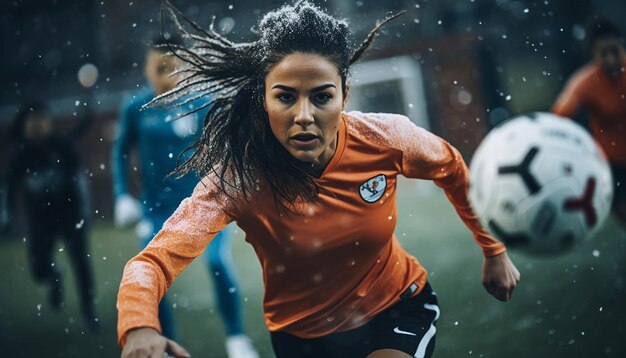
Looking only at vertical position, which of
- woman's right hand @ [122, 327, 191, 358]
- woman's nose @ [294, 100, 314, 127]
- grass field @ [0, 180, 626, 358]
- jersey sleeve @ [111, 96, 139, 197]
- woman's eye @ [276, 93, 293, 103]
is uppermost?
jersey sleeve @ [111, 96, 139, 197]

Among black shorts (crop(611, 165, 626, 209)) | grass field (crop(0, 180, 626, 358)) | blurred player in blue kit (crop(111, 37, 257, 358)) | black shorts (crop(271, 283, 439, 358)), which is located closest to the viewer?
black shorts (crop(271, 283, 439, 358))

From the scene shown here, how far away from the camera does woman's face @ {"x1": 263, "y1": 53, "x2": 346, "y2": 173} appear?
2.30 meters

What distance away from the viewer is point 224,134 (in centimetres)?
252

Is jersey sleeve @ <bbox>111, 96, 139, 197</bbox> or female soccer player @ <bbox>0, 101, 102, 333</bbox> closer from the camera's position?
jersey sleeve @ <bbox>111, 96, 139, 197</bbox>

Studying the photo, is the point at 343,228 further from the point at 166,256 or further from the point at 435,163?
the point at 166,256

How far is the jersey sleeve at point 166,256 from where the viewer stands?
6.24 feet

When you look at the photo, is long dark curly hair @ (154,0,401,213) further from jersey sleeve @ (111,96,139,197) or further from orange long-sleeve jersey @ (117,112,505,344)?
jersey sleeve @ (111,96,139,197)

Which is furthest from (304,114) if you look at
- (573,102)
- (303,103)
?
(573,102)

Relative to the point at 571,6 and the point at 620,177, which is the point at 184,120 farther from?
the point at 571,6

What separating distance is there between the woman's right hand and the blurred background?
7.60 feet

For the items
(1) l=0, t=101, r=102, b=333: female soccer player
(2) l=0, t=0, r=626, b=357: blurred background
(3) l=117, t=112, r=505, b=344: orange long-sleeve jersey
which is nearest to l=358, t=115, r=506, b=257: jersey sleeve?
(3) l=117, t=112, r=505, b=344: orange long-sleeve jersey

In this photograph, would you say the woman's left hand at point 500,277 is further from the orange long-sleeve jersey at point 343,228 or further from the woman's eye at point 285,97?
the woman's eye at point 285,97

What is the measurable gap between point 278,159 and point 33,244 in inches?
194

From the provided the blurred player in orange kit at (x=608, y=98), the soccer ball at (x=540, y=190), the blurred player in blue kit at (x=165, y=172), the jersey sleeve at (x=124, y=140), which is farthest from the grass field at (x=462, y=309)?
the jersey sleeve at (x=124, y=140)
